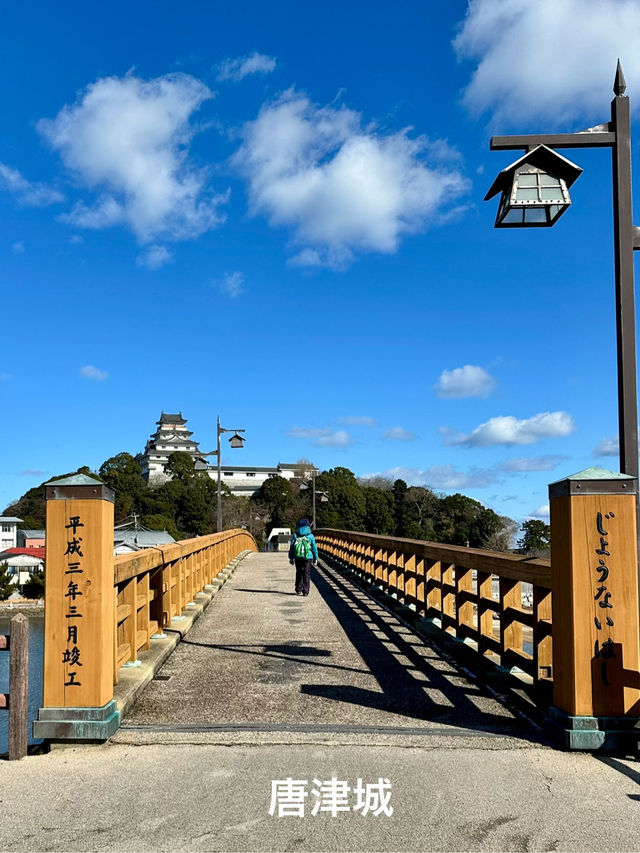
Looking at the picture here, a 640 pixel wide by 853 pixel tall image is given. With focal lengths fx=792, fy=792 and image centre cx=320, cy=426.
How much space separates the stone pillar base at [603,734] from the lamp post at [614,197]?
5.28ft

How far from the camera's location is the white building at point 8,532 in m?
94.5

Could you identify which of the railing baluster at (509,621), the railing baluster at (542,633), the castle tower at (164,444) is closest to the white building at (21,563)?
the castle tower at (164,444)

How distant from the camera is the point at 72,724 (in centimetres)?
494

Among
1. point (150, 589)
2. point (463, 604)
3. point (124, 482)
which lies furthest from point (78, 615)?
point (124, 482)

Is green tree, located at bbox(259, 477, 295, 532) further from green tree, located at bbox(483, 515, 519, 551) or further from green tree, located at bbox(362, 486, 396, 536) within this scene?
green tree, located at bbox(483, 515, 519, 551)

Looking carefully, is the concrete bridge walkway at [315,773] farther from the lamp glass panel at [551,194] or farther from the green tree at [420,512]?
the green tree at [420,512]

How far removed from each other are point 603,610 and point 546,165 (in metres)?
3.28

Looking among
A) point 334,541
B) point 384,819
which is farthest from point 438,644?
point 334,541

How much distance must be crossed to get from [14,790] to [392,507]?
91238 millimetres

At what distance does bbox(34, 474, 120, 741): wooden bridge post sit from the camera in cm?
495

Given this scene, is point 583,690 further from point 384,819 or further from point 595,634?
point 384,819

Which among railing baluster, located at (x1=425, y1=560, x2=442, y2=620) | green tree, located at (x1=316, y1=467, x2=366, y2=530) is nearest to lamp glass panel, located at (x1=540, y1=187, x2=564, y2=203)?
railing baluster, located at (x1=425, y1=560, x2=442, y2=620)

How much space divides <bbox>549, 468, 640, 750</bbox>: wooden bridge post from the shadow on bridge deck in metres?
0.42

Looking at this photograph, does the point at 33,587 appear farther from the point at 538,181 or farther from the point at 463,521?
the point at 538,181
